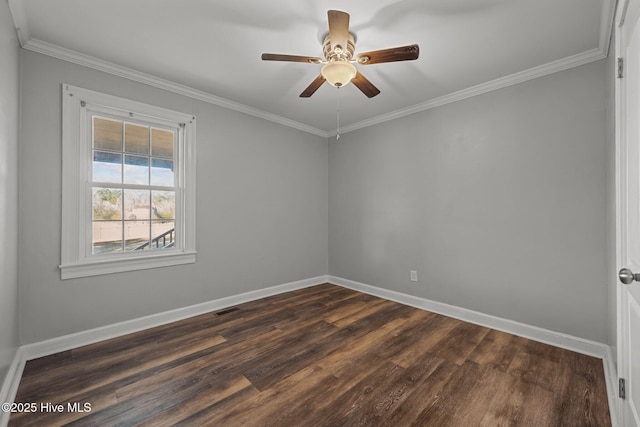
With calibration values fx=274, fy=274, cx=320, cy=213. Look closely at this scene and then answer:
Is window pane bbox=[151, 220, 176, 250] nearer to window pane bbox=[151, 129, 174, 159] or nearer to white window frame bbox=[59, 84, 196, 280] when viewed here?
white window frame bbox=[59, 84, 196, 280]

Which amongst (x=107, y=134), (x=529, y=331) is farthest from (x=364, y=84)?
(x=529, y=331)

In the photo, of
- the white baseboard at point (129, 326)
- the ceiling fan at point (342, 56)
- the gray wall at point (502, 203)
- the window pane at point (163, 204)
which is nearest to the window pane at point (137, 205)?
the window pane at point (163, 204)

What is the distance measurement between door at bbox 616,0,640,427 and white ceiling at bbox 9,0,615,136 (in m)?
0.79

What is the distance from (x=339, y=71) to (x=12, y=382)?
10.1ft

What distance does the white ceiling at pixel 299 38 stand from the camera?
1854 mm

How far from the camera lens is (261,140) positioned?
149 inches

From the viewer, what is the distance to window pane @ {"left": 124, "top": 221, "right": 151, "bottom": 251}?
2764 mm

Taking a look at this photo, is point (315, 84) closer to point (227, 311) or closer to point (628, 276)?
point (628, 276)

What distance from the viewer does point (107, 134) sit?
2.66 meters

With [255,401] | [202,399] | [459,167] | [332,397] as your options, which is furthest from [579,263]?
[202,399]

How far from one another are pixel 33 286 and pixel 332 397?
2.55 metres

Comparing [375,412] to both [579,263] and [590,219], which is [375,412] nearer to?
[579,263]

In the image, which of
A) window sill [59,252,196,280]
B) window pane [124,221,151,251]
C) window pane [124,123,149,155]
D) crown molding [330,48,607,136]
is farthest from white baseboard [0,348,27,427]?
crown molding [330,48,607,136]

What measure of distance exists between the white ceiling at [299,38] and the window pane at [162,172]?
0.80 metres
